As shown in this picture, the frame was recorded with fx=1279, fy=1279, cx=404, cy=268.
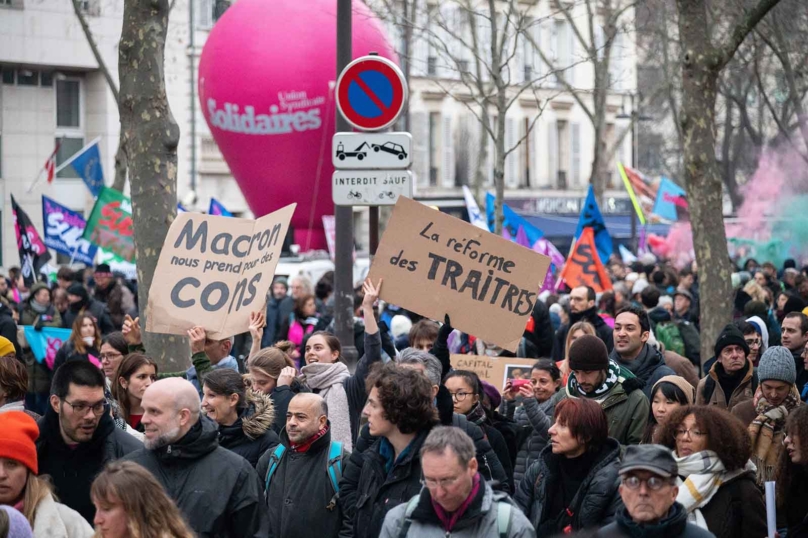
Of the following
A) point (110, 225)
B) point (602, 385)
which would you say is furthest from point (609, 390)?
point (110, 225)

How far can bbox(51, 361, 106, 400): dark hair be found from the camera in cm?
587

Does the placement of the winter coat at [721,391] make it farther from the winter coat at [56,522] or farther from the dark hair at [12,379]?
the winter coat at [56,522]

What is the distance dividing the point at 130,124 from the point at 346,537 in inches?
179

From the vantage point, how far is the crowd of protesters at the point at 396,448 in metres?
4.78

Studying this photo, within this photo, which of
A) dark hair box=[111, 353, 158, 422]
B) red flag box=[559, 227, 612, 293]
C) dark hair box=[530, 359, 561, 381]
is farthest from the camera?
red flag box=[559, 227, 612, 293]

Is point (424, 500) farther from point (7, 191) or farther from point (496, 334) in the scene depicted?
point (7, 191)

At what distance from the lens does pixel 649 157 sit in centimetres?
6388

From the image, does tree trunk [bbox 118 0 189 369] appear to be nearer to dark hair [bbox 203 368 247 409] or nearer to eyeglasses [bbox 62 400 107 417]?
dark hair [bbox 203 368 247 409]

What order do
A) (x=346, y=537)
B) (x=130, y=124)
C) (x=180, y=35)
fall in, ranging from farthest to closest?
(x=180, y=35) → (x=130, y=124) → (x=346, y=537)

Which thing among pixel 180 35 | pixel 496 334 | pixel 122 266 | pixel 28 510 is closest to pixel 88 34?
pixel 122 266

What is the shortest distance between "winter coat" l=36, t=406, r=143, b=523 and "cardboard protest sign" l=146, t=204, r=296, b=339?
6.30ft

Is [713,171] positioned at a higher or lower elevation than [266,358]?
higher

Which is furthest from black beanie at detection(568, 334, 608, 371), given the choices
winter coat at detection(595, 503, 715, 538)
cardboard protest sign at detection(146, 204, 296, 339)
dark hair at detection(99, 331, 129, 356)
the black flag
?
the black flag

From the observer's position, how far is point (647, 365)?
827 centimetres
